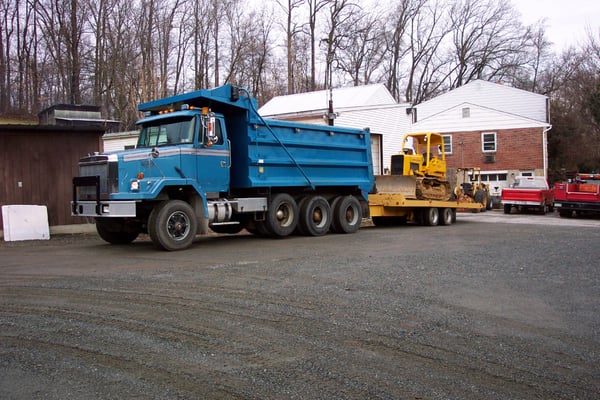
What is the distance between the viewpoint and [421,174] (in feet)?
58.4

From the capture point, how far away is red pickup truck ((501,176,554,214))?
25.6 m

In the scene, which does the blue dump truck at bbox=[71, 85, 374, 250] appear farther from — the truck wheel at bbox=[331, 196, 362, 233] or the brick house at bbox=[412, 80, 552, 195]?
the brick house at bbox=[412, 80, 552, 195]

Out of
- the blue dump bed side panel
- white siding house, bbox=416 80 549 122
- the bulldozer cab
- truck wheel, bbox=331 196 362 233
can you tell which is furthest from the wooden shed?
white siding house, bbox=416 80 549 122

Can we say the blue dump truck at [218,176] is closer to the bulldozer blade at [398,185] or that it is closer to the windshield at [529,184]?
the bulldozer blade at [398,185]

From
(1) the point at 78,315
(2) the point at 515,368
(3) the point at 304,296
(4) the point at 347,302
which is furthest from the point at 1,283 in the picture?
(2) the point at 515,368

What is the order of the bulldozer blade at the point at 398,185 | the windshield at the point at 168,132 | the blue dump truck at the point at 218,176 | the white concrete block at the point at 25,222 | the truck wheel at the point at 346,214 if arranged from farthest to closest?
the bulldozer blade at the point at 398,185
the truck wheel at the point at 346,214
the white concrete block at the point at 25,222
the windshield at the point at 168,132
the blue dump truck at the point at 218,176

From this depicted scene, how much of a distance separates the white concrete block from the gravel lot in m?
4.34

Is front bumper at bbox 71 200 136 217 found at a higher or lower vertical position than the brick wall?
lower

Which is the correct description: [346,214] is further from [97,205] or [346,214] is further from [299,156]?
[97,205]

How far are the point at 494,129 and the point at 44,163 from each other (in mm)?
27822

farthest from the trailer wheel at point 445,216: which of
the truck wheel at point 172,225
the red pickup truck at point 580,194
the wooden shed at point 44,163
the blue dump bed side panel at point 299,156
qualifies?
the wooden shed at point 44,163

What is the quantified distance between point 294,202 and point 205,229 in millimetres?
2962

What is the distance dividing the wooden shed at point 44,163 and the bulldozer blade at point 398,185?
28.9 feet

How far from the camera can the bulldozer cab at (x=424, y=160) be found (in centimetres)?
1748
